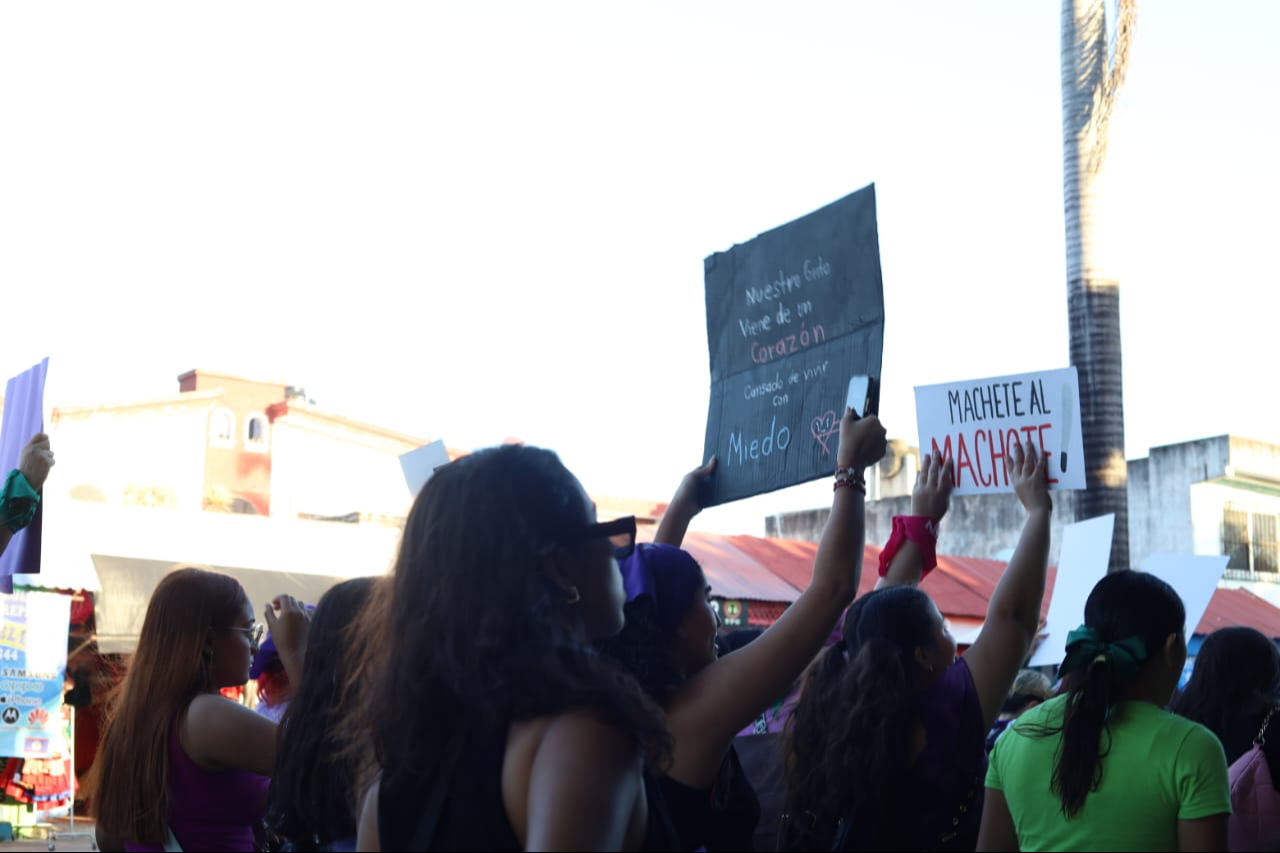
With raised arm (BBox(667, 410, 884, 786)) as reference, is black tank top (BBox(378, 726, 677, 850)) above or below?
below

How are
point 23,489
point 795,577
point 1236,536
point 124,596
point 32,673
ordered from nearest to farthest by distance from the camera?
point 23,489 < point 32,673 < point 124,596 < point 795,577 < point 1236,536

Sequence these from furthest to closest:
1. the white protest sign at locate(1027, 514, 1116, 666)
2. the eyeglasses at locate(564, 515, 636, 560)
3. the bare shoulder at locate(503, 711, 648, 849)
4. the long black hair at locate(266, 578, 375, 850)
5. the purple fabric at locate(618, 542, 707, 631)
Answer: the white protest sign at locate(1027, 514, 1116, 666) → the long black hair at locate(266, 578, 375, 850) → the purple fabric at locate(618, 542, 707, 631) → the eyeglasses at locate(564, 515, 636, 560) → the bare shoulder at locate(503, 711, 648, 849)

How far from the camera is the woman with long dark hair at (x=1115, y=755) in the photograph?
278 cm

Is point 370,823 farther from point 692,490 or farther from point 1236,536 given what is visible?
point 1236,536

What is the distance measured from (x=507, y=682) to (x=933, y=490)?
2055 mm

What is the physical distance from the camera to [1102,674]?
295cm

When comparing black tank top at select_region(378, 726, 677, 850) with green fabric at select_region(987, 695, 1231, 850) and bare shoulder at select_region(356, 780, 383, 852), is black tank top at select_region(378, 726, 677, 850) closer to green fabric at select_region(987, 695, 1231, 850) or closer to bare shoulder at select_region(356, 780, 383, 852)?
bare shoulder at select_region(356, 780, 383, 852)

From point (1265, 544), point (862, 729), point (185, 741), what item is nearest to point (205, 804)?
point (185, 741)

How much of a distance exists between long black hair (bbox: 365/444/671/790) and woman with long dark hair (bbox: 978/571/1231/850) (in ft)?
4.37

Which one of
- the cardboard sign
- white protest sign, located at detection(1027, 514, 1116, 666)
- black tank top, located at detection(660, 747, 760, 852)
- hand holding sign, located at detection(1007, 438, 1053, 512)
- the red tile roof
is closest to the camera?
black tank top, located at detection(660, 747, 760, 852)

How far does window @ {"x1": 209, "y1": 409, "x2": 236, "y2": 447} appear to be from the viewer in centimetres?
2642

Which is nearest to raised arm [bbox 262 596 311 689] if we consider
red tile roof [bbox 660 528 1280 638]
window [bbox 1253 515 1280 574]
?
red tile roof [bbox 660 528 1280 638]

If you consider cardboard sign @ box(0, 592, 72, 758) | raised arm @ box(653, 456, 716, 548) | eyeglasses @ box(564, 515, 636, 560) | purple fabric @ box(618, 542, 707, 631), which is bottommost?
cardboard sign @ box(0, 592, 72, 758)

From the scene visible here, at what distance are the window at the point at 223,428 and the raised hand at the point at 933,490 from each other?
24.1m
